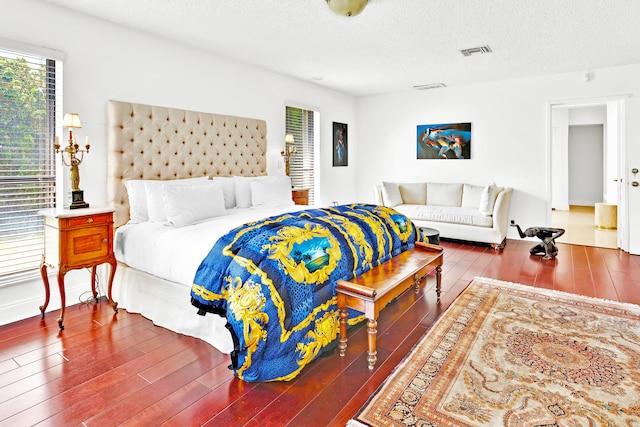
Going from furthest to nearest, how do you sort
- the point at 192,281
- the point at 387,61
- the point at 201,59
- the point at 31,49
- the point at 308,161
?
1. the point at 308,161
2. the point at 387,61
3. the point at 201,59
4. the point at 31,49
5. the point at 192,281

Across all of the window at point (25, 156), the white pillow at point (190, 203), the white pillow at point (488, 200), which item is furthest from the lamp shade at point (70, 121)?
the white pillow at point (488, 200)

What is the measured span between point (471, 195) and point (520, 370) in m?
4.24

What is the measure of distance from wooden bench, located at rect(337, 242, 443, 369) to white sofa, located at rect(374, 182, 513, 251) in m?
2.68

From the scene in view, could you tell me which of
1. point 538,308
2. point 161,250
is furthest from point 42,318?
point 538,308

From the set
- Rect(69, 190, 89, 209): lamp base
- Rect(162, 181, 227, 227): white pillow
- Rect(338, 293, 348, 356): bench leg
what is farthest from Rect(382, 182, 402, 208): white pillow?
Rect(69, 190, 89, 209): lamp base

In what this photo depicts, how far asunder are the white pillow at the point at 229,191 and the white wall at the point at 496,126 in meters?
3.80

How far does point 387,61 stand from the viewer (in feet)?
15.6

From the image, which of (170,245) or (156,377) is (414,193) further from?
(156,377)

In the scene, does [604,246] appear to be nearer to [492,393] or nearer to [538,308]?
[538,308]

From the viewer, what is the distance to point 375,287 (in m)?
2.31

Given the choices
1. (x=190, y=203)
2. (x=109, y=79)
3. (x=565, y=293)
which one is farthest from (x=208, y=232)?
(x=565, y=293)

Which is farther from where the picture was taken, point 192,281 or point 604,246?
point 604,246

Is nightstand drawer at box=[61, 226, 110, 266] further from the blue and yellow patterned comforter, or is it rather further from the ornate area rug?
the ornate area rug

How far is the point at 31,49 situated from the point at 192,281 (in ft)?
7.56
